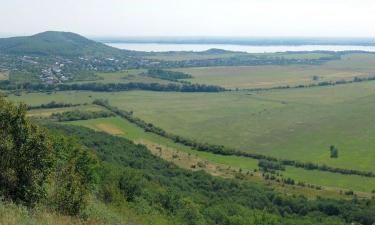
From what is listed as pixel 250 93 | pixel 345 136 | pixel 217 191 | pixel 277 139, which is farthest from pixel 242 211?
pixel 250 93

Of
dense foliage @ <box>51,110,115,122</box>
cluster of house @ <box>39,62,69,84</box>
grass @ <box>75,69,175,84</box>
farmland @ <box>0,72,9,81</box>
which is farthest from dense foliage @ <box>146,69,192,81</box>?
dense foliage @ <box>51,110,115,122</box>

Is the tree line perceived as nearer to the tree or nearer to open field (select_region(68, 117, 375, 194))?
open field (select_region(68, 117, 375, 194))

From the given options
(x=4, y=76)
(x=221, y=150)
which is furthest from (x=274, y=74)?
(x=221, y=150)

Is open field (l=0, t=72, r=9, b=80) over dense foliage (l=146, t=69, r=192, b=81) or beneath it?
over

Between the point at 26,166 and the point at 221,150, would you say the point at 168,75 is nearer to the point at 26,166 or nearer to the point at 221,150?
the point at 221,150

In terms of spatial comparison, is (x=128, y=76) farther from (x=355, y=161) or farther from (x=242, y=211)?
(x=242, y=211)

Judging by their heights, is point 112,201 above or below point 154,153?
above
